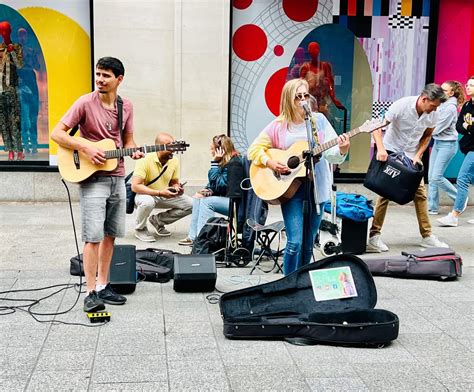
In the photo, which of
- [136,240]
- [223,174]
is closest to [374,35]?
[223,174]

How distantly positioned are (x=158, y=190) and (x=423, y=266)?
3144mm

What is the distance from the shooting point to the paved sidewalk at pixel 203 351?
13.4 ft

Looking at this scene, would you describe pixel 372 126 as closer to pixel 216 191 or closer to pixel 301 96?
pixel 301 96

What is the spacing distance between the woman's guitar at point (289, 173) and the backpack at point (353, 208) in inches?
74.2

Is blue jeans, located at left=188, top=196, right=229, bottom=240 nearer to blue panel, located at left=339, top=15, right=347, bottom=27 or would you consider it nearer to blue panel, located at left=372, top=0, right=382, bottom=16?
blue panel, located at left=339, top=15, right=347, bottom=27

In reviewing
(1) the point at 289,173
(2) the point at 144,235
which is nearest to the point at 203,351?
(1) the point at 289,173

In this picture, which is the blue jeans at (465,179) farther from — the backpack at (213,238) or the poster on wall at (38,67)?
the poster on wall at (38,67)

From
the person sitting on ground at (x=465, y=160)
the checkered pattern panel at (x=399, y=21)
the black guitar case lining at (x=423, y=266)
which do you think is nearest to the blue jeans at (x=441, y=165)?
the person sitting on ground at (x=465, y=160)

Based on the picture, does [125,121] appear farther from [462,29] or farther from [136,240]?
[462,29]

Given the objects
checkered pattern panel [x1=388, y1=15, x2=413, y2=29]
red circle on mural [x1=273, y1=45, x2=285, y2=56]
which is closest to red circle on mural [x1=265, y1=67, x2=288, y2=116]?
red circle on mural [x1=273, y1=45, x2=285, y2=56]

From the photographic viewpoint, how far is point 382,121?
18.2 ft

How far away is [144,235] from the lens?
834 cm

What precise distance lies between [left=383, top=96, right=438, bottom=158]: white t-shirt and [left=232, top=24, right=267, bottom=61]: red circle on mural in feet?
11.7

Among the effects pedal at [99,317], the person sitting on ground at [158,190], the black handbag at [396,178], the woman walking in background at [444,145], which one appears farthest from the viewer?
the woman walking in background at [444,145]
